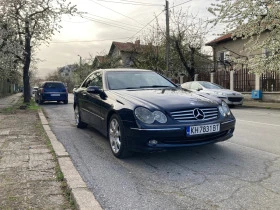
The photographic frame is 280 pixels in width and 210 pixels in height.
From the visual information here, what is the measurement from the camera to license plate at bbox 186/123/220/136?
4094 mm

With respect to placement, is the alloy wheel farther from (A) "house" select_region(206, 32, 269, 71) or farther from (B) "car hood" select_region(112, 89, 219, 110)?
(A) "house" select_region(206, 32, 269, 71)

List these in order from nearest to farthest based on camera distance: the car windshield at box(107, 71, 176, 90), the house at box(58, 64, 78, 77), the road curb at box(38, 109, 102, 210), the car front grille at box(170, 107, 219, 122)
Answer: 1. the road curb at box(38, 109, 102, 210)
2. the car front grille at box(170, 107, 219, 122)
3. the car windshield at box(107, 71, 176, 90)
4. the house at box(58, 64, 78, 77)

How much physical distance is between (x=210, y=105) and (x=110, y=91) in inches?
73.2

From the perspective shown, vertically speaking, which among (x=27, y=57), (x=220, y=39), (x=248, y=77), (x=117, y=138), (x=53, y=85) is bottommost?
(x=117, y=138)

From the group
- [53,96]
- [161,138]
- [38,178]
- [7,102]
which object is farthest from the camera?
[7,102]

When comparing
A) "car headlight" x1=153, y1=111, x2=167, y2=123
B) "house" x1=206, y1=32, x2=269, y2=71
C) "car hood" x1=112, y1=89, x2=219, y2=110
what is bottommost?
"car headlight" x1=153, y1=111, x2=167, y2=123

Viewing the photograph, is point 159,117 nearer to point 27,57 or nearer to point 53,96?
point 27,57

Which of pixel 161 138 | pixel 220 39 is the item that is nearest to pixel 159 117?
pixel 161 138

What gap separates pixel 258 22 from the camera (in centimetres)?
1336

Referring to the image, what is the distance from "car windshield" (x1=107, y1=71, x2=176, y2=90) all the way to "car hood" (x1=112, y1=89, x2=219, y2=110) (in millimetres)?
468

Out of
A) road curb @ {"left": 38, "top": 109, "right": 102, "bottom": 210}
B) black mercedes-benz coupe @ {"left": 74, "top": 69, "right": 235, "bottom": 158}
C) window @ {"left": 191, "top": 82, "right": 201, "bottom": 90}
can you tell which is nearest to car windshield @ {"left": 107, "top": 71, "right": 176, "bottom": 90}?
black mercedes-benz coupe @ {"left": 74, "top": 69, "right": 235, "bottom": 158}

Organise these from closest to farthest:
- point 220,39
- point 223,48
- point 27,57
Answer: point 27,57 → point 220,39 → point 223,48

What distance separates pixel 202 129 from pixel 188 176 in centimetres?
77

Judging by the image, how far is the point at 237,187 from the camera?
3.34 m
